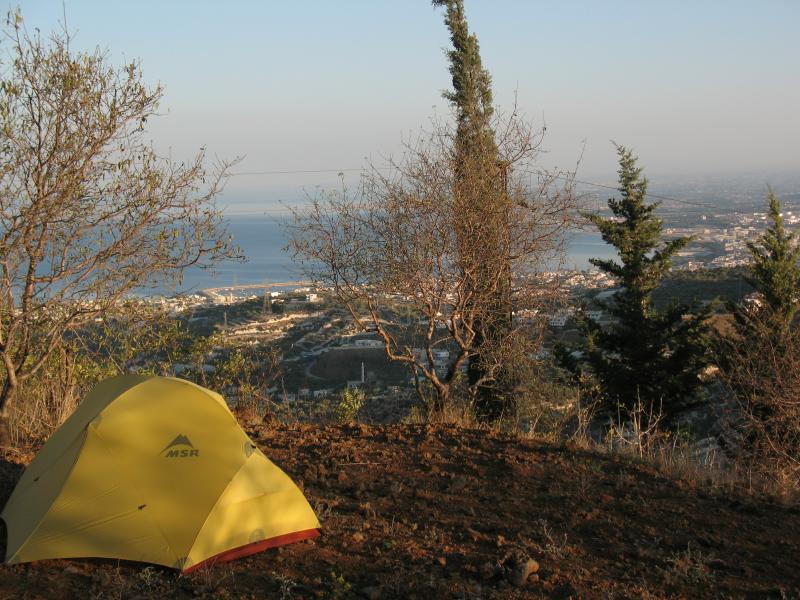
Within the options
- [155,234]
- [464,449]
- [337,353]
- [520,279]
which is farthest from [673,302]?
[155,234]

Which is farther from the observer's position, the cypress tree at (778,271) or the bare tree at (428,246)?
the cypress tree at (778,271)

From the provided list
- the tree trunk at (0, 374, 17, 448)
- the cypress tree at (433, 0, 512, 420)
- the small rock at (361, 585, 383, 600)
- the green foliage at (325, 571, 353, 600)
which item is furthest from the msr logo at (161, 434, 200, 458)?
the cypress tree at (433, 0, 512, 420)

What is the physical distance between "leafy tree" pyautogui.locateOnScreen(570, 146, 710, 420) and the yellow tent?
18.3 m

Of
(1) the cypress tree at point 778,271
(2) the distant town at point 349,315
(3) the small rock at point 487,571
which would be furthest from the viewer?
(1) the cypress tree at point 778,271

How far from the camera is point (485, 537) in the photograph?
5.63 meters

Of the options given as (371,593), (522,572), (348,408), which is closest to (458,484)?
(522,572)

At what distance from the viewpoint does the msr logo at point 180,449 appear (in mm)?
5715

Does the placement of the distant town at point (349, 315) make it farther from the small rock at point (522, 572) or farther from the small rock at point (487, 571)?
the small rock at point (522, 572)

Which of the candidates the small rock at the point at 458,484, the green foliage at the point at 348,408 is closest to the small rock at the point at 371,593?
the small rock at the point at 458,484

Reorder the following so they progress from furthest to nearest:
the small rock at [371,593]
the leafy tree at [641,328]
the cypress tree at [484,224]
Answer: the leafy tree at [641,328] < the cypress tree at [484,224] < the small rock at [371,593]

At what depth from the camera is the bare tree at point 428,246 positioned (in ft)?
33.3

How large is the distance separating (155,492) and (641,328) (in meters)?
20.8

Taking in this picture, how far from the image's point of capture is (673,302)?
2411 cm

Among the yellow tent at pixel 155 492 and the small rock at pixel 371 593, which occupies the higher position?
the yellow tent at pixel 155 492
